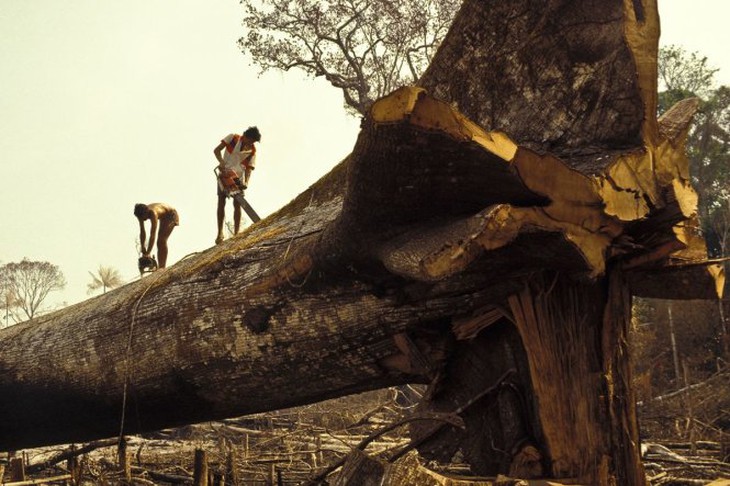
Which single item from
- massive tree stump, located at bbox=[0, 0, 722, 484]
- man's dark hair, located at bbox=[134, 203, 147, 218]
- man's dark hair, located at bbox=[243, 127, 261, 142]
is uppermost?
man's dark hair, located at bbox=[243, 127, 261, 142]

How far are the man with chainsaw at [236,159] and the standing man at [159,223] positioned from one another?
3.70 ft

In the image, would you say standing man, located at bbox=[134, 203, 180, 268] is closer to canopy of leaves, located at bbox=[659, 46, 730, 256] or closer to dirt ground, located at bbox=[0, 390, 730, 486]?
dirt ground, located at bbox=[0, 390, 730, 486]

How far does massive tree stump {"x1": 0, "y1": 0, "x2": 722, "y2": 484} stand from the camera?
2.10 metres

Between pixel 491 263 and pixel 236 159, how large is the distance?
18.0 feet

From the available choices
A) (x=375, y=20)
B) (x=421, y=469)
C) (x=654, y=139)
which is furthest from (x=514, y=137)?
(x=375, y=20)

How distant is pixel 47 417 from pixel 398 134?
3.10 metres

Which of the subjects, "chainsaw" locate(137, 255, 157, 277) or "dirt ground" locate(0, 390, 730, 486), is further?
"chainsaw" locate(137, 255, 157, 277)

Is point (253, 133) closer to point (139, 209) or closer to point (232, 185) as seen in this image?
point (232, 185)

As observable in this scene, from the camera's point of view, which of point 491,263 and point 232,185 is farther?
point 232,185

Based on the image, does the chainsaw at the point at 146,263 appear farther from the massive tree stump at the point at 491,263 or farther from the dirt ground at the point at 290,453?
the massive tree stump at the point at 491,263

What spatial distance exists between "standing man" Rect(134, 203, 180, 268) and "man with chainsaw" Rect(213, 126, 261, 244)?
113cm

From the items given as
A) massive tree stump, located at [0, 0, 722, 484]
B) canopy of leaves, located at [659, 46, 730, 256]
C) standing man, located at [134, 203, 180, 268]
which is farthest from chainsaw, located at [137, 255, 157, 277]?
canopy of leaves, located at [659, 46, 730, 256]

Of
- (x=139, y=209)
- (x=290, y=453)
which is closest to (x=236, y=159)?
(x=139, y=209)

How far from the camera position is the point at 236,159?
741 cm
